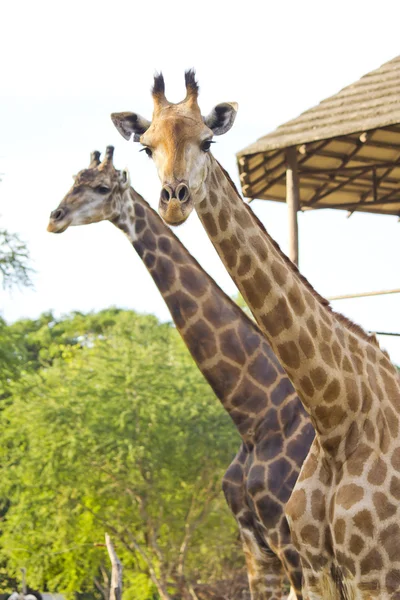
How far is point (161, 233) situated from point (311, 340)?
3.25 meters

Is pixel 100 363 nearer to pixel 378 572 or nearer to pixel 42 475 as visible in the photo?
pixel 42 475

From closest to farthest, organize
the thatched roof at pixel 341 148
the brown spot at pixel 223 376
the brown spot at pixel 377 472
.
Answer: the brown spot at pixel 377 472
the brown spot at pixel 223 376
the thatched roof at pixel 341 148

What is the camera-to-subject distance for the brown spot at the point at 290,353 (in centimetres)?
596

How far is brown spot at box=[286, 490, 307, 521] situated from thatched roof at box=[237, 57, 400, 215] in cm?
662

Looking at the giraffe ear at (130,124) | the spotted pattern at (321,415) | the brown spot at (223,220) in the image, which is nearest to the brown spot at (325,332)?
the spotted pattern at (321,415)

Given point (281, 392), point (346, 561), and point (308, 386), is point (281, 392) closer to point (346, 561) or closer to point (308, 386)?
point (308, 386)

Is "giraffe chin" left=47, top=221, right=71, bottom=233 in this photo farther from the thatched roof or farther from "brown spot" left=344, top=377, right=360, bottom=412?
the thatched roof

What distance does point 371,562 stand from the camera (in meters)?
5.64

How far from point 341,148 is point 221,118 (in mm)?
7754

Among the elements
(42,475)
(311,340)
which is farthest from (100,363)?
(311,340)

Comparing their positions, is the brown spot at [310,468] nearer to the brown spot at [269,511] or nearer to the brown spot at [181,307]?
the brown spot at [269,511]

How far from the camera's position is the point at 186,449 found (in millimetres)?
28125

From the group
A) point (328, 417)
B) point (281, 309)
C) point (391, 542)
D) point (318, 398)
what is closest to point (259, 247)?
point (281, 309)

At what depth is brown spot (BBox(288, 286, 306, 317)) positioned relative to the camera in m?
6.03
